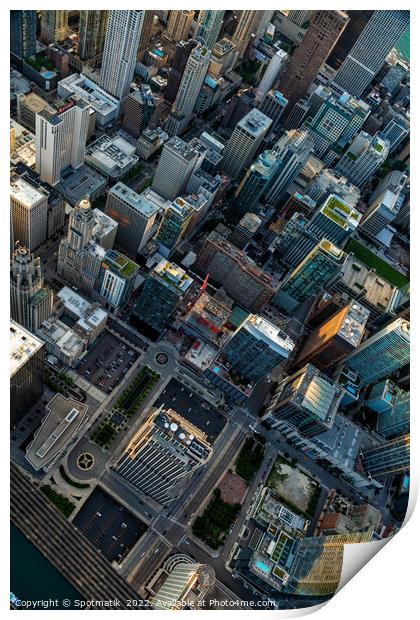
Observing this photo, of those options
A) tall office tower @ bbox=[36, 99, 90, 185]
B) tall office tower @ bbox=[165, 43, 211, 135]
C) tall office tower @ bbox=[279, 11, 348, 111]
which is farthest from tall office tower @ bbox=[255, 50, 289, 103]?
tall office tower @ bbox=[36, 99, 90, 185]

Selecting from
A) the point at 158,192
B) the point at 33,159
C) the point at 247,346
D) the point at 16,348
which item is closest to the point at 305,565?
the point at 247,346

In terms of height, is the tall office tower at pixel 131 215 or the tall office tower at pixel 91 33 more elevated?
the tall office tower at pixel 91 33

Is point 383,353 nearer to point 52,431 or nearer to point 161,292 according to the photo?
point 161,292

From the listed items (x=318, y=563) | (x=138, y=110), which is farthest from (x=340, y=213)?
(x=318, y=563)

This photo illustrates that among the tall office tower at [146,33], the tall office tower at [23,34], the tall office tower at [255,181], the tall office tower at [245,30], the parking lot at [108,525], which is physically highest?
the tall office tower at [245,30]

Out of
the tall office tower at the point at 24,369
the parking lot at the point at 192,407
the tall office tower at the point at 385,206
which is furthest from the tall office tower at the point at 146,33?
the tall office tower at the point at 24,369

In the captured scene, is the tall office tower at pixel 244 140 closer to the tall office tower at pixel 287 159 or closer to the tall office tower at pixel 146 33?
the tall office tower at pixel 287 159
